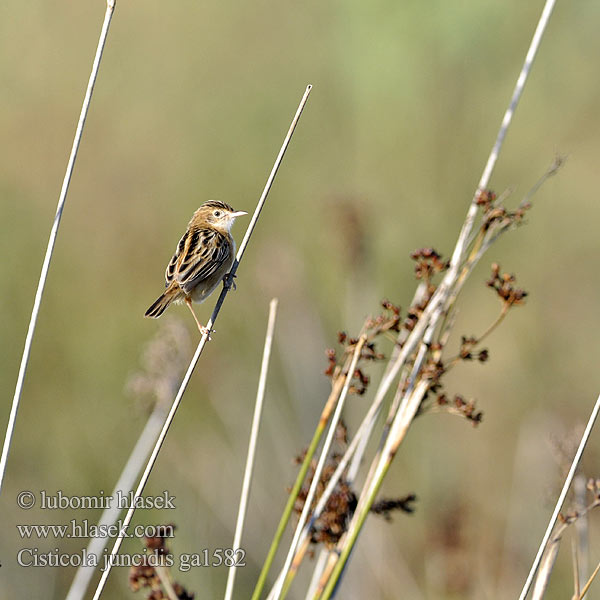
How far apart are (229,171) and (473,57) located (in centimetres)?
258

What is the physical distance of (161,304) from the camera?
446 centimetres

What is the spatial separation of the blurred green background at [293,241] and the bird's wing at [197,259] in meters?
0.93

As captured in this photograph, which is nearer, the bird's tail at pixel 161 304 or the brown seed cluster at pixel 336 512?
the brown seed cluster at pixel 336 512

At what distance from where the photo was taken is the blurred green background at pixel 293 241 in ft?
20.2

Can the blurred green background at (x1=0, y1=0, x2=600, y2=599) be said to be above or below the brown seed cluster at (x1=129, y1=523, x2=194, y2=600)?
above

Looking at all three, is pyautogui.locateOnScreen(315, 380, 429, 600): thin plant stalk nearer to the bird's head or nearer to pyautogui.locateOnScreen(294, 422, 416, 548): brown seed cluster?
pyautogui.locateOnScreen(294, 422, 416, 548): brown seed cluster

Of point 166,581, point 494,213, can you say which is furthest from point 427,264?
point 166,581

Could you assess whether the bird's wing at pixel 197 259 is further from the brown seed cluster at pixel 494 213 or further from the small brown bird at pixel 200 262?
the brown seed cluster at pixel 494 213

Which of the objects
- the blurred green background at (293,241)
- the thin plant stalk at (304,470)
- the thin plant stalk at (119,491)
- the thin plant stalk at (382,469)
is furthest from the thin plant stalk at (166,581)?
the blurred green background at (293,241)

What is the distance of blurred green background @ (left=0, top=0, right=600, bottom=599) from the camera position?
616cm

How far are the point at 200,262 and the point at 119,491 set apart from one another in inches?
47.2

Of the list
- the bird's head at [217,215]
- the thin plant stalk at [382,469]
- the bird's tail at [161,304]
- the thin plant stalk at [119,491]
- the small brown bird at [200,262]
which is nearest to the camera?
the thin plant stalk at [382,469]

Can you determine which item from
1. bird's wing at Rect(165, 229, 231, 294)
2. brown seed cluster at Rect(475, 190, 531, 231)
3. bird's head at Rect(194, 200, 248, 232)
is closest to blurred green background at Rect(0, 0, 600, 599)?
bird's head at Rect(194, 200, 248, 232)

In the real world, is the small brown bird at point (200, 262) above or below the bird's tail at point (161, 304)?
above
